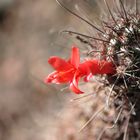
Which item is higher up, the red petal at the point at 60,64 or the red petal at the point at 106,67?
the red petal at the point at 60,64

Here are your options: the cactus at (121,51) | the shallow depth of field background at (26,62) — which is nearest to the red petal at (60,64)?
the cactus at (121,51)

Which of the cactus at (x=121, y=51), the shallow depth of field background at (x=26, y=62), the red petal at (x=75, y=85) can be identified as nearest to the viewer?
the red petal at (x=75, y=85)

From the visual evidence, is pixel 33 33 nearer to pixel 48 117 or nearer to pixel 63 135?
pixel 48 117

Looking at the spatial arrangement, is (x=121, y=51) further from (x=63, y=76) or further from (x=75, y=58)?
(x=63, y=76)

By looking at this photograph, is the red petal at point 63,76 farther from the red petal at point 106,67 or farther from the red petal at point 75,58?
the red petal at point 106,67

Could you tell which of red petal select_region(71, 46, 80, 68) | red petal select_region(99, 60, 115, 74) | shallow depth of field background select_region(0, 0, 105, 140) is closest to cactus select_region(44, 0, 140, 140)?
red petal select_region(99, 60, 115, 74)

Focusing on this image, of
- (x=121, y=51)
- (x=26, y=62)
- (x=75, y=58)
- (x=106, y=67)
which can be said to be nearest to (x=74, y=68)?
(x=75, y=58)
